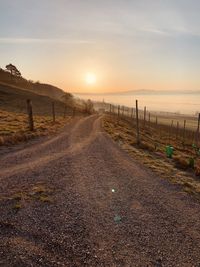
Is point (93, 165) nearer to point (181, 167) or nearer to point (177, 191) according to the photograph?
point (177, 191)

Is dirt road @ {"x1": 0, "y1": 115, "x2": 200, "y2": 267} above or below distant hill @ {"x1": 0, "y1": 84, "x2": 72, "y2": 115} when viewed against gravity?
below

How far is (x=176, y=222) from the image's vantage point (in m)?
9.66

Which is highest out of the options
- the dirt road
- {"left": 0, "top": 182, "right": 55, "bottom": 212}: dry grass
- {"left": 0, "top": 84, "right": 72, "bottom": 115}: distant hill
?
{"left": 0, "top": 84, "right": 72, "bottom": 115}: distant hill

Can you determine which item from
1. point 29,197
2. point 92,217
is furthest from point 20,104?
point 92,217

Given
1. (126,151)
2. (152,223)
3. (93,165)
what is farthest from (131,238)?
(126,151)

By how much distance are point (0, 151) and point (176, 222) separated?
1169 centimetres

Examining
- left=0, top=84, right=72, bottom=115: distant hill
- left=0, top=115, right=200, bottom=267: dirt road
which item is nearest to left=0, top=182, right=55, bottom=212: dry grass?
left=0, top=115, right=200, bottom=267: dirt road

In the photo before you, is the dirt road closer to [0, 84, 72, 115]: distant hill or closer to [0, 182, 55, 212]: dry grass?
[0, 182, 55, 212]: dry grass

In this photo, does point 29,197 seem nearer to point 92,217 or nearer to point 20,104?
point 92,217

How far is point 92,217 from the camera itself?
949 cm

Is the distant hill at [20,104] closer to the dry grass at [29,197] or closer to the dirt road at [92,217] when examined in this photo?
the dirt road at [92,217]

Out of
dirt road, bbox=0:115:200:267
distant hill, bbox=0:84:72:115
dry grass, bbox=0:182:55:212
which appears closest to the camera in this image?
dirt road, bbox=0:115:200:267

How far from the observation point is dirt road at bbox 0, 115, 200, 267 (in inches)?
295

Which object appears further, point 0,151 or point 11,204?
point 0,151
